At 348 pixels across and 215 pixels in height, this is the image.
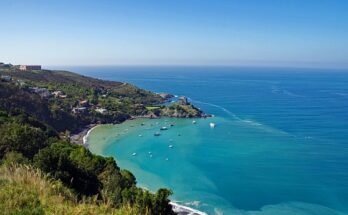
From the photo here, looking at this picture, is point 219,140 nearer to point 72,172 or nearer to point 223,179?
point 223,179

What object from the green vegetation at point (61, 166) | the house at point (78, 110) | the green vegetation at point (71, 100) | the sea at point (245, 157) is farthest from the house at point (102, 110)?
the sea at point (245, 157)

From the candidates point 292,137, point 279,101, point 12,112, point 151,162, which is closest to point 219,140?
point 292,137

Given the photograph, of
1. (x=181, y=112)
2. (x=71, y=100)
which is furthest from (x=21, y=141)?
(x=181, y=112)

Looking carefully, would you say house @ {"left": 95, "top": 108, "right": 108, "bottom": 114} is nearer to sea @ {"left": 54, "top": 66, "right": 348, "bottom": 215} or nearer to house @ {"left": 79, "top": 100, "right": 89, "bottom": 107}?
house @ {"left": 79, "top": 100, "right": 89, "bottom": 107}

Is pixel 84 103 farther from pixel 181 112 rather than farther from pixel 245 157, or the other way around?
pixel 245 157

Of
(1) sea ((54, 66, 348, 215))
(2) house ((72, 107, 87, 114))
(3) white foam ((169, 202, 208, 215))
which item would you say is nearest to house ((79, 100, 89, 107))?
(2) house ((72, 107, 87, 114))
